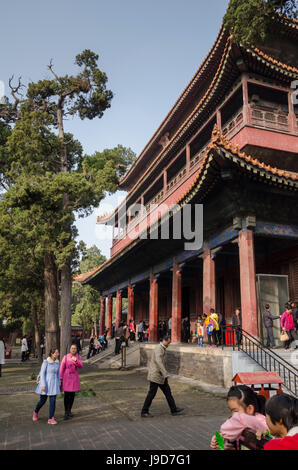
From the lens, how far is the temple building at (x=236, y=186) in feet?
32.8

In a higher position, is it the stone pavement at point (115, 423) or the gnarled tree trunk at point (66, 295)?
the gnarled tree trunk at point (66, 295)

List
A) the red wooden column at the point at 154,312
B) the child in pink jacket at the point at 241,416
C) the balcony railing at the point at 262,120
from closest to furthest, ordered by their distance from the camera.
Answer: the child in pink jacket at the point at 241,416
the balcony railing at the point at 262,120
the red wooden column at the point at 154,312

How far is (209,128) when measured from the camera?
1513 cm

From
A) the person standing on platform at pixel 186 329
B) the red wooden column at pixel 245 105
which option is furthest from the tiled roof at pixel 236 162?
the person standing on platform at pixel 186 329

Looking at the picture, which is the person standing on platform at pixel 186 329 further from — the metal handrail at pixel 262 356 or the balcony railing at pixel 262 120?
the balcony railing at pixel 262 120

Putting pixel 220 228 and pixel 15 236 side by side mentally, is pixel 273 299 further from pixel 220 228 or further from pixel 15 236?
pixel 15 236

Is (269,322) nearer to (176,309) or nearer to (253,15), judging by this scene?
(176,309)

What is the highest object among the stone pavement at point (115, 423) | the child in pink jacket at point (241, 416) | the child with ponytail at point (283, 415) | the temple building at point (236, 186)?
the temple building at point (236, 186)

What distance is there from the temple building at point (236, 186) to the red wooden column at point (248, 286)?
3 centimetres

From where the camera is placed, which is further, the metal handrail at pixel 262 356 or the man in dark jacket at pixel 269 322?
the man in dark jacket at pixel 269 322

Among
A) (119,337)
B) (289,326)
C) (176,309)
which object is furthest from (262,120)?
(119,337)

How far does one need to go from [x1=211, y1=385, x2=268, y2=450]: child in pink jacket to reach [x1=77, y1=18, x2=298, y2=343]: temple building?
22.4 ft

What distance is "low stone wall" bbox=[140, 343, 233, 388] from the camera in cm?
938

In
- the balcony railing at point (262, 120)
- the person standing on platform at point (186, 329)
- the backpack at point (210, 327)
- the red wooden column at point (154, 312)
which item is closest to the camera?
the backpack at point (210, 327)
